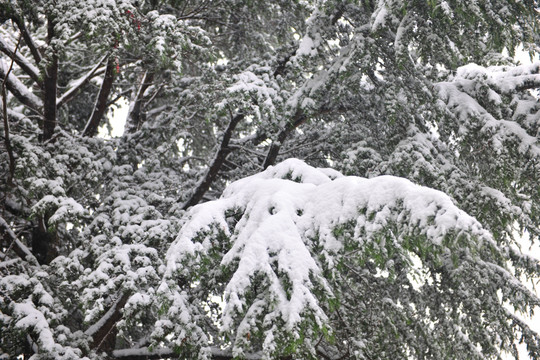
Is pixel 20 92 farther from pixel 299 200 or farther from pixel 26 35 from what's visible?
pixel 299 200

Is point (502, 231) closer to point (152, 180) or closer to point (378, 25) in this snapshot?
point (378, 25)

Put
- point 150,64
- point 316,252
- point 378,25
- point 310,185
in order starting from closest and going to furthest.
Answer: point 316,252 < point 310,185 < point 378,25 < point 150,64

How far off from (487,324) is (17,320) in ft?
14.9

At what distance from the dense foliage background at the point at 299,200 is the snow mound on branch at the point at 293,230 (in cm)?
1

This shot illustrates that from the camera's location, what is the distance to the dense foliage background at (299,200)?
2.72 metres

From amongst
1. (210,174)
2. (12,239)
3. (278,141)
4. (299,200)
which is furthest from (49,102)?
(299,200)

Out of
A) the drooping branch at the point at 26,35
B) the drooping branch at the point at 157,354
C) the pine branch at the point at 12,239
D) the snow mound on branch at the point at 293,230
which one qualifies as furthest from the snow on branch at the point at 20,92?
the snow mound on branch at the point at 293,230

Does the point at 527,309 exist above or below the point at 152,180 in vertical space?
below

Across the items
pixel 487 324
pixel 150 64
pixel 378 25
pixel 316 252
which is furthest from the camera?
pixel 150 64

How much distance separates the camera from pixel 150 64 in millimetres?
6234

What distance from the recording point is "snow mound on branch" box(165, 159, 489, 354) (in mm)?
2500

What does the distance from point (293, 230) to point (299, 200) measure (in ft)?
1.12

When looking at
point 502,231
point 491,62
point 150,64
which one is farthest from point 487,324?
point 150,64

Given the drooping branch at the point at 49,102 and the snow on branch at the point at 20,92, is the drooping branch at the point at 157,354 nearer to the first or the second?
the drooping branch at the point at 49,102
